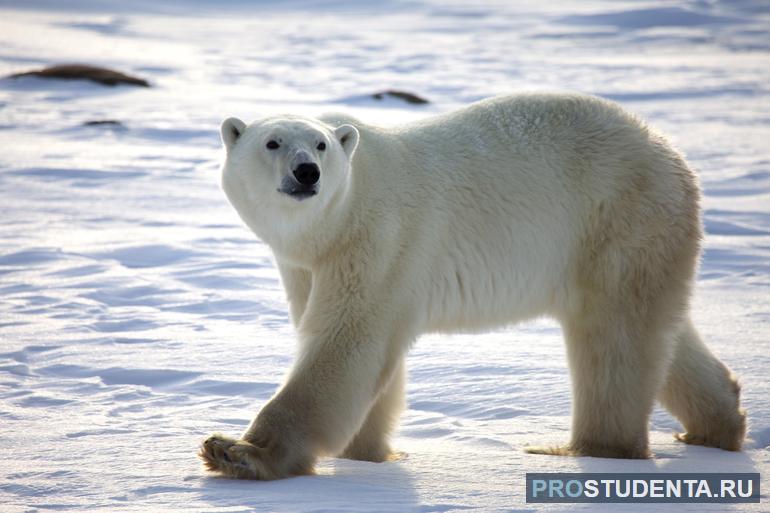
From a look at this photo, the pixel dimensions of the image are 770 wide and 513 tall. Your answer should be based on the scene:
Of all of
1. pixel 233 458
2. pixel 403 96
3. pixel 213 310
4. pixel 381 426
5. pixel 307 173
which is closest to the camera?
pixel 233 458

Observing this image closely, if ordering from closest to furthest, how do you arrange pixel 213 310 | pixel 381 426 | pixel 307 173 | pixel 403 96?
pixel 307 173, pixel 381 426, pixel 213 310, pixel 403 96

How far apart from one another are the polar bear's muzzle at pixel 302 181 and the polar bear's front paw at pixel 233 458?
2.56ft

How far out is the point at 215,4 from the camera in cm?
3094

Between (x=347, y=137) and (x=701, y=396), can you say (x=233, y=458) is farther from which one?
(x=701, y=396)

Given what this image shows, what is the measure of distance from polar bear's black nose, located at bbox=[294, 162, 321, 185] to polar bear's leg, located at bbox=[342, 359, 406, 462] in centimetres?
76

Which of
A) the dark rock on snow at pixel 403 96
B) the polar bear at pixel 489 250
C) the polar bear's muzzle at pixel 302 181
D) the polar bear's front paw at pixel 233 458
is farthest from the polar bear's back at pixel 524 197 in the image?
the dark rock on snow at pixel 403 96

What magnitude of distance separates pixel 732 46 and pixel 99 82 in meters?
12.3

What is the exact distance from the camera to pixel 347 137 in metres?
3.61

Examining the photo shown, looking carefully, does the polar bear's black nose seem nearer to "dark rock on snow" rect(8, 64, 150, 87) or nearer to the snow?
the snow

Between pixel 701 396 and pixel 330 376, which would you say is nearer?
pixel 330 376

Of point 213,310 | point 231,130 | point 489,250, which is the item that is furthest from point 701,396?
point 213,310

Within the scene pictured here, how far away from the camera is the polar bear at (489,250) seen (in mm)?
3479

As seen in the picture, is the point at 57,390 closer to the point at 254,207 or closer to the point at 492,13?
the point at 254,207

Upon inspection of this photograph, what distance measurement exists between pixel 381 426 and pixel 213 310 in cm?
207
